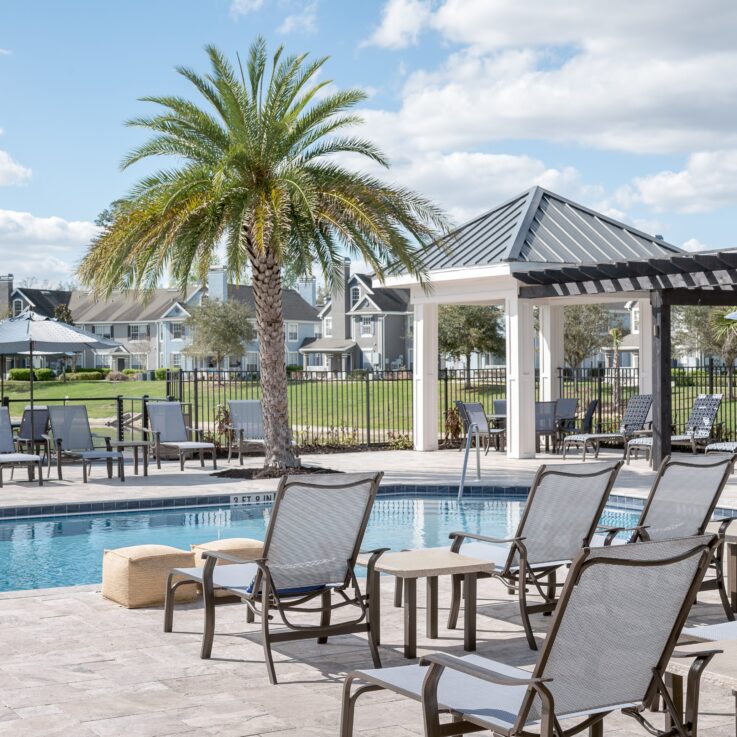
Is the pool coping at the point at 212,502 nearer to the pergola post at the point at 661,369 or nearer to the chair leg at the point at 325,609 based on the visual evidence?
the pergola post at the point at 661,369

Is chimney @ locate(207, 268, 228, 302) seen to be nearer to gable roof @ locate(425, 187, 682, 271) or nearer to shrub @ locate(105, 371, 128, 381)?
shrub @ locate(105, 371, 128, 381)

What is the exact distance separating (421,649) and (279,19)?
1102 centimetres

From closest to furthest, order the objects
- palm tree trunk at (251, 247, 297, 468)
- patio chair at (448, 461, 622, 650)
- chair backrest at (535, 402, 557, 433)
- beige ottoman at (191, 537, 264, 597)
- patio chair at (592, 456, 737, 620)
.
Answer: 1. patio chair at (448, 461, 622, 650)
2. patio chair at (592, 456, 737, 620)
3. beige ottoman at (191, 537, 264, 597)
4. palm tree trunk at (251, 247, 297, 468)
5. chair backrest at (535, 402, 557, 433)

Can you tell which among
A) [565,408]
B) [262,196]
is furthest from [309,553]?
[565,408]

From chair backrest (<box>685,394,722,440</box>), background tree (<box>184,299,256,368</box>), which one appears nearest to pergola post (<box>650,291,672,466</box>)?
chair backrest (<box>685,394,722,440</box>)

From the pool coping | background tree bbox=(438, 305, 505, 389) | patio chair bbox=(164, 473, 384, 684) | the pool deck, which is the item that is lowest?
the pool coping

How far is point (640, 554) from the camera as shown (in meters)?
3.46

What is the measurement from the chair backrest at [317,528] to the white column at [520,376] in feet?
42.5

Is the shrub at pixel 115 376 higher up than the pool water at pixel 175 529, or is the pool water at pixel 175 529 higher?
the shrub at pixel 115 376

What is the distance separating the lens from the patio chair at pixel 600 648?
3412mm

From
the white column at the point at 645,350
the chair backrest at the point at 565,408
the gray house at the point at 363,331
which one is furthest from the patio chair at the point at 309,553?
the gray house at the point at 363,331

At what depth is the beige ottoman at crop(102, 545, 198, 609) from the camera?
290 inches

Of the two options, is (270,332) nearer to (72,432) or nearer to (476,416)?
(72,432)

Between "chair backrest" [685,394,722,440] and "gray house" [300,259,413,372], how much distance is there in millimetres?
48309
